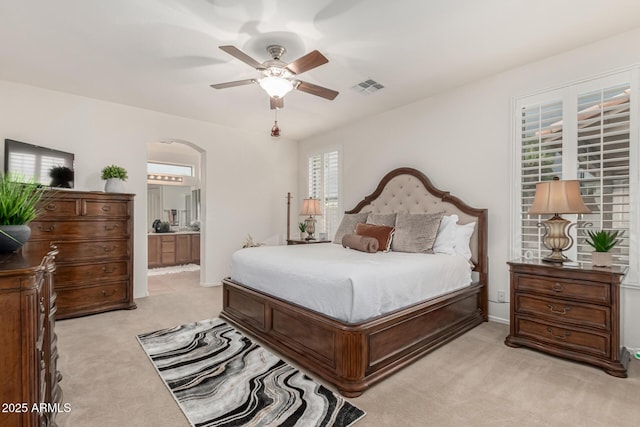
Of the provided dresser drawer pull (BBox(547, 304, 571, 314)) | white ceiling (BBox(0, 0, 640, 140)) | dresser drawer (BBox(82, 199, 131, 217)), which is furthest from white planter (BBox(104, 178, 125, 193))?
dresser drawer pull (BBox(547, 304, 571, 314))

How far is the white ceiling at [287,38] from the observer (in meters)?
2.37

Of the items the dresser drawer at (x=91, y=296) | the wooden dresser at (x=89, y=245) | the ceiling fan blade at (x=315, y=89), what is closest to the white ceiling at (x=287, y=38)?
the ceiling fan blade at (x=315, y=89)

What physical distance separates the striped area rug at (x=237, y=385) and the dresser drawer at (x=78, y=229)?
5.30 ft

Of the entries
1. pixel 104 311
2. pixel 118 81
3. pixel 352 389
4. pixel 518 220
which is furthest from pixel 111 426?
pixel 518 220

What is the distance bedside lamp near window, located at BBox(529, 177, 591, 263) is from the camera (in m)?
2.61

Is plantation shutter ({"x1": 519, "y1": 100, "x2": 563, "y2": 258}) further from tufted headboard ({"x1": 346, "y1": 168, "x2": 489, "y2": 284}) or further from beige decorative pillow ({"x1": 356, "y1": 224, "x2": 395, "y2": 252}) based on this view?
beige decorative pillow ({"x1": 356, "y1": 224, "x2": 395, "y2": 252})

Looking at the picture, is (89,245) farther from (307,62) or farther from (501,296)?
(501,296)

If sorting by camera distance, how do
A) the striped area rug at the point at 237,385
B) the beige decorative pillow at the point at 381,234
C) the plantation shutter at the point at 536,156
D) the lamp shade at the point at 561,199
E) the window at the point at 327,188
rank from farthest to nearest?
the window at the point at 327,188 → the beige decorative pillow at the point at 381,234 → the plantation shutter at the point at 536,156 → the lamp shade at the point at 561,199 → the striped area rug at the point at 237,385

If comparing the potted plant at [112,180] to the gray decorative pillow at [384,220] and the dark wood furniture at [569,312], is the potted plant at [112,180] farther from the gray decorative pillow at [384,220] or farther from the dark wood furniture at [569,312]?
the dark wood furniture at [569,312]

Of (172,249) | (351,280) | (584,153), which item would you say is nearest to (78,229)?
(351,280)

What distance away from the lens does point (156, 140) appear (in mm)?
4809

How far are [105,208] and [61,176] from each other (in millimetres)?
620

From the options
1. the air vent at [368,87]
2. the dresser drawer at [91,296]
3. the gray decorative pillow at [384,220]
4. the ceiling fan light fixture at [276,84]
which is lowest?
the dresser drawer at [91,296]

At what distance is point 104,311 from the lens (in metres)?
3.88
